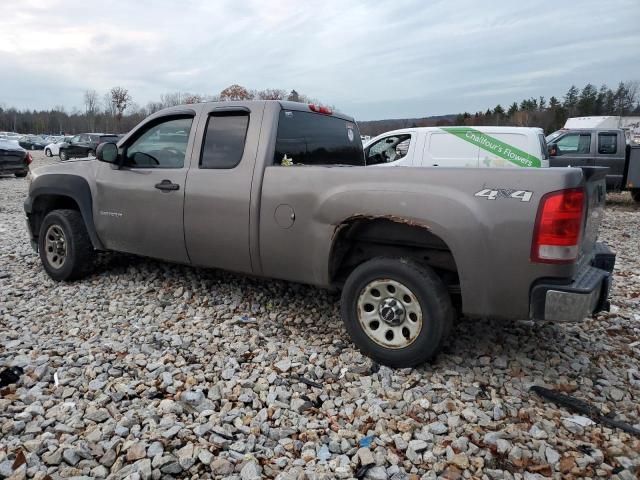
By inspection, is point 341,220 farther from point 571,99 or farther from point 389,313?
point 571,99

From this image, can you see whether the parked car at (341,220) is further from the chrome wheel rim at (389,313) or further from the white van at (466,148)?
the white van at (466,148)

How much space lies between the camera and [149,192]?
177 inches

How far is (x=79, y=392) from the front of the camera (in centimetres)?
310

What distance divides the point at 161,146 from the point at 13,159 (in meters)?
15.2

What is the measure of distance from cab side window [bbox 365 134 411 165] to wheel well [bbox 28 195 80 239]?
637cm

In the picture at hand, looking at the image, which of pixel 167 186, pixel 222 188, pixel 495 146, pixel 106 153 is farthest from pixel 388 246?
pixel 495 146

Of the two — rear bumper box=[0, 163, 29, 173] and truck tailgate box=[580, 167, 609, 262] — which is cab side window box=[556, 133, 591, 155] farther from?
rear bumper box=[0, 163, 29, 173]

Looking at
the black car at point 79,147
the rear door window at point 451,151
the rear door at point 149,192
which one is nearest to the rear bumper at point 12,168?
the black car at point 79,147

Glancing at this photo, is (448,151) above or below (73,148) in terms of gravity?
below

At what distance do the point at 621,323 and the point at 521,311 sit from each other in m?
2.07

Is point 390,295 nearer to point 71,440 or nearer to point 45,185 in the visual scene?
point 71,440

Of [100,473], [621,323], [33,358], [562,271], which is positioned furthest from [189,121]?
[621,323]

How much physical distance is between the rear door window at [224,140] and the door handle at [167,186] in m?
0.30

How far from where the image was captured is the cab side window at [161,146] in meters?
4.47
